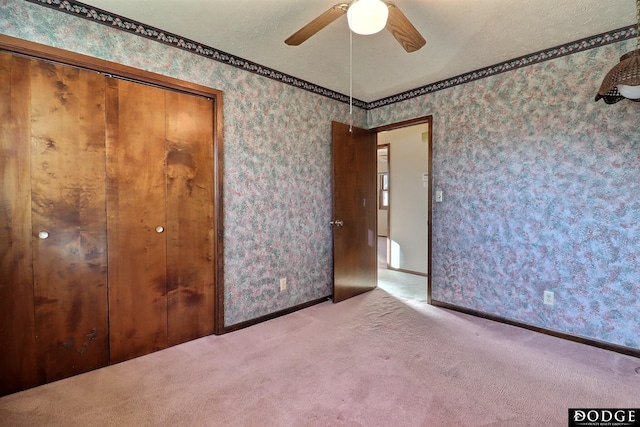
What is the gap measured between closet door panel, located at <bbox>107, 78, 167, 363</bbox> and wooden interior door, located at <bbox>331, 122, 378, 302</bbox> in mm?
1819

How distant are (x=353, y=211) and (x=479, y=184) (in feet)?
4.61

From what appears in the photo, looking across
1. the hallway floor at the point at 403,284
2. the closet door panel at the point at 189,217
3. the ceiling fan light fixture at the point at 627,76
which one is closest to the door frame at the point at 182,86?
the closet door panel at the point at 189,217

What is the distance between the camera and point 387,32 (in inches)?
89.7

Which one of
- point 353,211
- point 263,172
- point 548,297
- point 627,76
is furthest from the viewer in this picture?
point 353,211

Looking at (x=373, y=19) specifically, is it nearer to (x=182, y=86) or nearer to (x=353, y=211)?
(x=182, y=86)

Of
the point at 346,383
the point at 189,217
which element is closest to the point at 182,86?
the point at 189,217

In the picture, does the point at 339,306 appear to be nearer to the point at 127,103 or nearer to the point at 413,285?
the point at 413,285

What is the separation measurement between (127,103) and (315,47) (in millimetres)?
1514

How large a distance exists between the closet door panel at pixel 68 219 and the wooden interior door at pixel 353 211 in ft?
7.21

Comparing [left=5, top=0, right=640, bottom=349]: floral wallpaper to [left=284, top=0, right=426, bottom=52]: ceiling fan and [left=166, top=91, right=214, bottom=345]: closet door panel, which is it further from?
[left=284, top=0, right=426, bottom=52]: ceiling fan

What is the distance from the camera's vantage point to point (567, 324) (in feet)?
8.37

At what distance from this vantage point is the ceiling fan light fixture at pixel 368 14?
142 centimetres

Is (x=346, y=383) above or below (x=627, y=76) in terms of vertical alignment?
below

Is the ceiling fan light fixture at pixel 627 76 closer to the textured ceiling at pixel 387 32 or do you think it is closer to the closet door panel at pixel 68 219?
the textured ceiling at pixel 387 32
